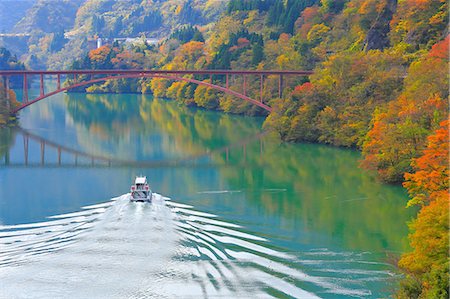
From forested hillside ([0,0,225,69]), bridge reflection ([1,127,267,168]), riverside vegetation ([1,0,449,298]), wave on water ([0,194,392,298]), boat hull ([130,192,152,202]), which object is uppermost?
forested hillside ([0,0,225,69])

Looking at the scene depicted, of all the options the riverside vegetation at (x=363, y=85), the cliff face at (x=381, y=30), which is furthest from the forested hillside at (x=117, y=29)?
the cliff face at (x=381, y=30)

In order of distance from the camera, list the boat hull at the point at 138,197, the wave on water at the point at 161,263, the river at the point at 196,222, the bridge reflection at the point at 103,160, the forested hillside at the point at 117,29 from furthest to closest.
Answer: the forested hillside at the point at 117,29, the bridge reflection at the point at 103,160, the boat hull at the point at 138,197, the river at the point at 196,222, the wave on water at the point at 161,263

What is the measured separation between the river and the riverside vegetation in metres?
1.52

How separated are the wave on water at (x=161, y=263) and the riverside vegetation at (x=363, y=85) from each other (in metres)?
2.72

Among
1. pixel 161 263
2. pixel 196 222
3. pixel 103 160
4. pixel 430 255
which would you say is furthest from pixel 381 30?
pixel 430 255

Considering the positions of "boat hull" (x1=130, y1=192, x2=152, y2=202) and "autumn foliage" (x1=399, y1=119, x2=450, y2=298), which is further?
"boat hull" (x1=130, y1=192, x2=152, y2=202)

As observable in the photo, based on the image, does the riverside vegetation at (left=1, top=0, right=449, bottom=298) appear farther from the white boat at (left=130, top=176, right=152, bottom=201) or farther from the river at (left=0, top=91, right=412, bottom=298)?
the white boat at (left=130, top=176, right=152, bottom=201)

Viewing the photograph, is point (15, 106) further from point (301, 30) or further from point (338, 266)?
point (338, 266)

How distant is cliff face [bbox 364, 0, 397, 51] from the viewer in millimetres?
59250

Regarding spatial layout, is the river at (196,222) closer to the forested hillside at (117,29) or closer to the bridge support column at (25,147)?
the bridge support column at (25,147)

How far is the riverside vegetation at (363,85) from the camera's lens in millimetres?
25578

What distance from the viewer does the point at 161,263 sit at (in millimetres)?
22469

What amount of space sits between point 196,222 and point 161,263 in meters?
5.01

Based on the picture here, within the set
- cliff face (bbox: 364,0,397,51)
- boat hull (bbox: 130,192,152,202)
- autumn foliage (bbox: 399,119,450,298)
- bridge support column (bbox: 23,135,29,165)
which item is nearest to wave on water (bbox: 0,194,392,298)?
autumn foliage (bbox: 399,119,450,298)
